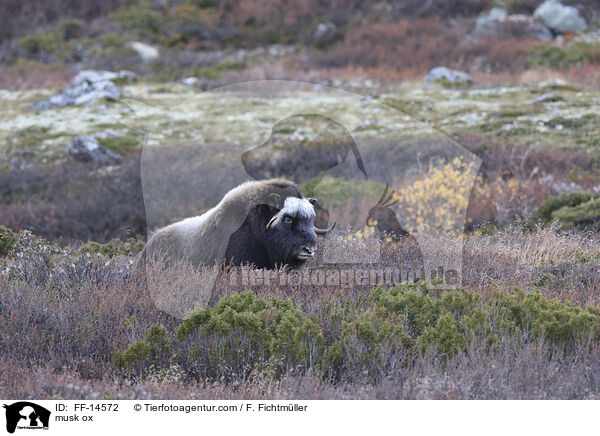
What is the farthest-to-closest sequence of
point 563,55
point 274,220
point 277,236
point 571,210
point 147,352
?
point 563,55
point 571,210
point 277,236
point 274,220
point 147,352

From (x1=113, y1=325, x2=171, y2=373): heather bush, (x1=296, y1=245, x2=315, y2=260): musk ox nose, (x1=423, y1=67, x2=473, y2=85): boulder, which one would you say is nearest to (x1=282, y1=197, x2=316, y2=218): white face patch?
(x1=296, y1=245, x2=315, y2=260): musk ox nose

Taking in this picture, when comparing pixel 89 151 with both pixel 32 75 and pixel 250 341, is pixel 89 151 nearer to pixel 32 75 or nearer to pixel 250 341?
pixel 32 75

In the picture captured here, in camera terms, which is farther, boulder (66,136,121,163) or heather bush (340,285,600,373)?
boulder (66,136,121,163)

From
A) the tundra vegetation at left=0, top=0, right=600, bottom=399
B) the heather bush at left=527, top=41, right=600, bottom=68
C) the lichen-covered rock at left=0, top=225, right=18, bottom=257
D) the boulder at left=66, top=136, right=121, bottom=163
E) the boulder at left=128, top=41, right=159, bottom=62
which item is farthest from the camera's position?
the boulder at left=128, top=41, right=159, bottom=62

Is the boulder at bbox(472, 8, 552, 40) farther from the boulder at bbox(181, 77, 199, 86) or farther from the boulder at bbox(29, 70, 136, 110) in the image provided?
the boulder at bbox(29, 70, 136, 110)

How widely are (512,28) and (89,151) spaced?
1863cm

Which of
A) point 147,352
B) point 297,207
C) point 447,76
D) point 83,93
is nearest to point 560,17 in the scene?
point 447,76

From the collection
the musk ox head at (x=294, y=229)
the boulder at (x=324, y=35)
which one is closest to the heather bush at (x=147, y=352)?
the musk ox head at (x=294, y=229)

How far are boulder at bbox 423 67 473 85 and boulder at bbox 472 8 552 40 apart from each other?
5511 mm

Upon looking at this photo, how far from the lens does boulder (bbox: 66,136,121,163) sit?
54.7 ft

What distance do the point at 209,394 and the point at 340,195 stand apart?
8.44 m

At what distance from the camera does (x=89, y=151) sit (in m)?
16.9

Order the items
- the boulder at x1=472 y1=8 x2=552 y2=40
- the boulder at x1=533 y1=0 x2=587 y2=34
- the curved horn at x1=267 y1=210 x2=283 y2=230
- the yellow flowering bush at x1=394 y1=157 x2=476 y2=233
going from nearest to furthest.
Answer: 1. the curved horn at x1=267 y1=210 x2=283 y2=230
2. the yellow flowering bush at x1=394 y1=157 x2=476 y2=233
3. the boulder at x1=472 y1=8 x2=552 y2=40
4. the boulder at x1=533 y1=0 x2=587 y2=34

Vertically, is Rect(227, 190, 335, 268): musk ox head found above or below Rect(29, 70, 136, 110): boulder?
above
